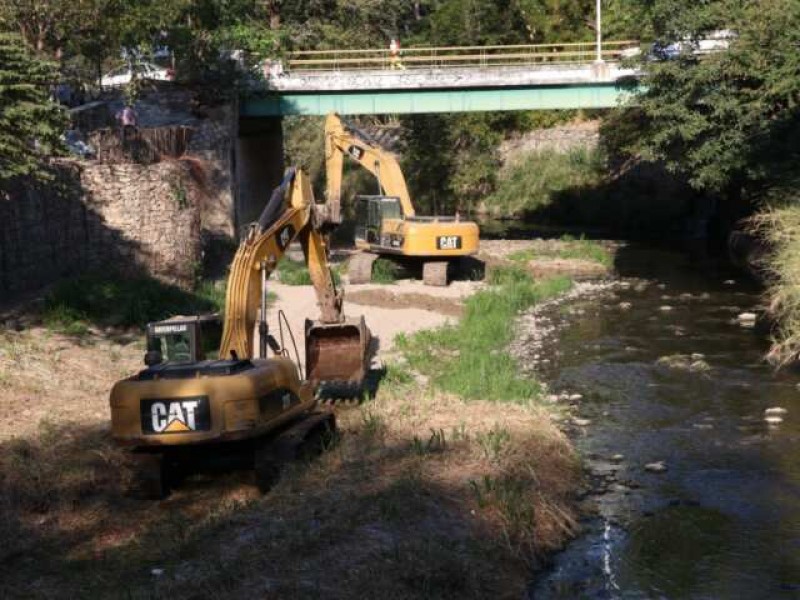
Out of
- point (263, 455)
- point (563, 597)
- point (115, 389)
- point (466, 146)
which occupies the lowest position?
point (563, 597)

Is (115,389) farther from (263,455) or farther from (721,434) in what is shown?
(721,434)

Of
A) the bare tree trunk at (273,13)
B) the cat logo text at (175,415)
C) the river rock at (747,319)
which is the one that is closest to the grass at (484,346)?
the river rock at (747,319)

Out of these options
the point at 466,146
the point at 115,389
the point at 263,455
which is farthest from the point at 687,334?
the point at 466,146

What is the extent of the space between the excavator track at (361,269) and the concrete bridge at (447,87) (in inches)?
426

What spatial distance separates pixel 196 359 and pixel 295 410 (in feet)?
6.65

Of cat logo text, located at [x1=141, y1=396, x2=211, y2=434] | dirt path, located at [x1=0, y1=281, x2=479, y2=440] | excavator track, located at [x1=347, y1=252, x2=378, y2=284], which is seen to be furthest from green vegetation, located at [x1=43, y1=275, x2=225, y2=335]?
cat logo text, located at [x1=141, y1=396, x2=211, y2=434]

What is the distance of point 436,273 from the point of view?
3145 centimetres

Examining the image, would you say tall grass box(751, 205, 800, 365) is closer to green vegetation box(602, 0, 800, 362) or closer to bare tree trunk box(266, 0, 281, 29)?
green vegetation box(602, 0, 800, 362)

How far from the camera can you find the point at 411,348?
2323 cm

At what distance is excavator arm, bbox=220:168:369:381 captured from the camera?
15.5 meters

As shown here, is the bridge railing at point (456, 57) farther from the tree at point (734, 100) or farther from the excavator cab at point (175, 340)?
the excavator cab at point (175, 340)

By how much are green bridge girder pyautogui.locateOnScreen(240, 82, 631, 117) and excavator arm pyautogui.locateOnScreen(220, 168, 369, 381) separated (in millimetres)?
22529

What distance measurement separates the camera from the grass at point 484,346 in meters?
19.5

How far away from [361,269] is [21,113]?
14.1 meters
